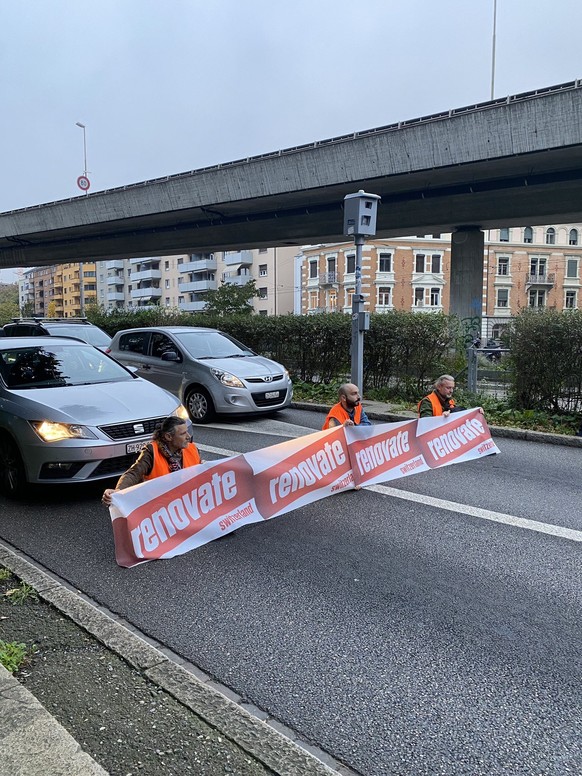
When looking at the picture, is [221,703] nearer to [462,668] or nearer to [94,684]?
[94,684]

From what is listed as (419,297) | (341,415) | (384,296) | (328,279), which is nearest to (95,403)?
(341,415)

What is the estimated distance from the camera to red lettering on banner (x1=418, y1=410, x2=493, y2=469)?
7.57 metres

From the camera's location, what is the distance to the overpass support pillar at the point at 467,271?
31.8m

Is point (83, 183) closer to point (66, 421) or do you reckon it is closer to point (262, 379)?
point (262, 379)

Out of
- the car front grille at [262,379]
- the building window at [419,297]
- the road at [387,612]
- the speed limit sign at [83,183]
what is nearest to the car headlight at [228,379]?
the car front grille at [262,379]

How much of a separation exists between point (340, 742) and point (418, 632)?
3.59ft

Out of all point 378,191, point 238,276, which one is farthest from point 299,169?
point 238,276

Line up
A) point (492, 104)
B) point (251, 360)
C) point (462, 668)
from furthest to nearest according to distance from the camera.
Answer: point (492, 104) < point (251, 360) < point (462, 668)

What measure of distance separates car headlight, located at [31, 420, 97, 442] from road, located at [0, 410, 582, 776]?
0.74 meters

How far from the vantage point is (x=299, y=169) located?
2981cm

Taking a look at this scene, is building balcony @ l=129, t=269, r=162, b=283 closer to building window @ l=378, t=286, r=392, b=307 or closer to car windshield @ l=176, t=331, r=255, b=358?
building window @ l=378, t=286, r=392, b=307

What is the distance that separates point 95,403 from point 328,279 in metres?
74.1

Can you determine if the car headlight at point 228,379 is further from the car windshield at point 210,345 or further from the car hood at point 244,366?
the car windshield at point 210,345

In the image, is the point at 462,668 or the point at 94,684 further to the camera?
the point at 462,668
